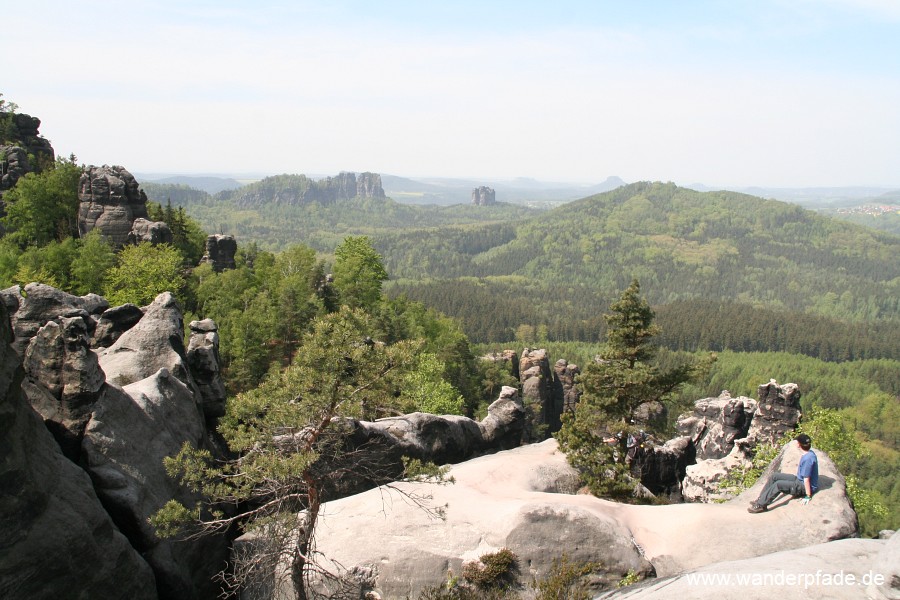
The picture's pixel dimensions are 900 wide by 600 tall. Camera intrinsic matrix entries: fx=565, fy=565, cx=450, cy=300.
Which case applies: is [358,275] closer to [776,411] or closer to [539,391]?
[539,391]

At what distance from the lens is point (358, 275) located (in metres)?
61.8

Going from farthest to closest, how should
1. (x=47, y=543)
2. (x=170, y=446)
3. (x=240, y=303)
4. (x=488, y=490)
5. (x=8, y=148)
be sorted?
(x=8, y=148) → (x=240, y=303) → (x=488, y=490) → (x=170, y=446) → (x=47, y=543)

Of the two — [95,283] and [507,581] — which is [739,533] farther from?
[95,283]

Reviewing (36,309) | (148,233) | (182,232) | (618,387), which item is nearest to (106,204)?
(148,233)

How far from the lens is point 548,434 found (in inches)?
2621

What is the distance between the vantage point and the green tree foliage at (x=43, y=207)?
52656mm

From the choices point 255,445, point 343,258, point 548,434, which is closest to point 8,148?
point 343,258

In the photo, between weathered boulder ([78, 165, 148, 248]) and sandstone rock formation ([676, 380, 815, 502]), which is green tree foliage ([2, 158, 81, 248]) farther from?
sandstone rock formation ([676, 380, 815, 502])

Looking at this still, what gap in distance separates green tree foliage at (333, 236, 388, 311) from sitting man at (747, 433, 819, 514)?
1698 inches

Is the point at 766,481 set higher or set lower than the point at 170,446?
lower

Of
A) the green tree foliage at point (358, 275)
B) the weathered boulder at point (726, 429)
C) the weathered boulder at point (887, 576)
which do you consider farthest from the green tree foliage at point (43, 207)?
the weathered boulder at point (887, 576)

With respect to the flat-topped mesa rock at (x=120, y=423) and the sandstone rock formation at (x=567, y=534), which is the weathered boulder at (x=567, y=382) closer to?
the sandstone rock formation at (x=567, y=534)

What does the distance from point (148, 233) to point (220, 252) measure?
25.3 ft

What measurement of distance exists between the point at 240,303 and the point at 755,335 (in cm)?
16444
